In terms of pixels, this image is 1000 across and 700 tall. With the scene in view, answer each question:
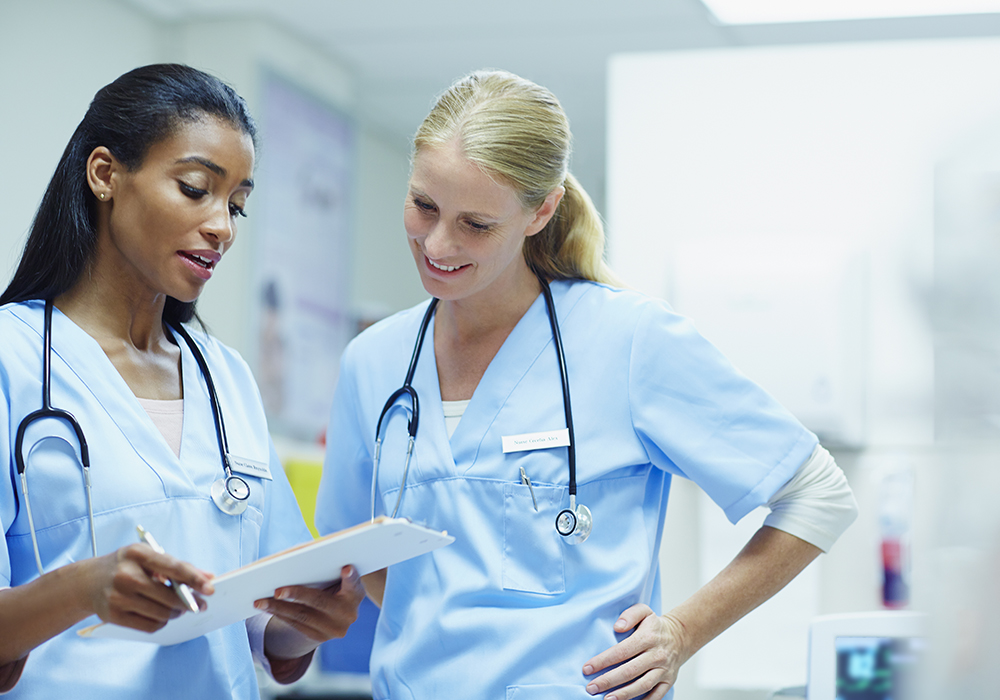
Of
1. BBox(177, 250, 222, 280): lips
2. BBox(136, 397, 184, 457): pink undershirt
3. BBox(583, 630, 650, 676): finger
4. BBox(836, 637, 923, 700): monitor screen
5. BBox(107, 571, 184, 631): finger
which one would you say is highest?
BBox(177, 250, 222, 280): lips

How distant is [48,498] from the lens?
115cm

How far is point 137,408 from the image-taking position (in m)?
1.28

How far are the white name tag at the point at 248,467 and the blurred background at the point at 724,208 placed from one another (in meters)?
0.42

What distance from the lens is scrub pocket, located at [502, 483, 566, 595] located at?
133 centimetres

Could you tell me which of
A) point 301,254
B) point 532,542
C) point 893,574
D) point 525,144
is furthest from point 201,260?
point 301,254

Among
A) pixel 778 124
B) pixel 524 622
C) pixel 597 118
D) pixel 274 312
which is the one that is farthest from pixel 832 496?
pixel 597 118

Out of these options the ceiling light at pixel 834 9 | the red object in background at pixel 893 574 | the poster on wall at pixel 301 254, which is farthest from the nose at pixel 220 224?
the poster on wall at pixel 301 254

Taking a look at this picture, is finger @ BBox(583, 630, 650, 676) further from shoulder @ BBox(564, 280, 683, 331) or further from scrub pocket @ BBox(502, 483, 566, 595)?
shoulder @ BBox(564, 280, 683, 331)

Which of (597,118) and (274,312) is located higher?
(597,118)

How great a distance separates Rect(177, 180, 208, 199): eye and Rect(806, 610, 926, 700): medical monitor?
3.90ft

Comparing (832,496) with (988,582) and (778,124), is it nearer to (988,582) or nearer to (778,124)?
(988,582)

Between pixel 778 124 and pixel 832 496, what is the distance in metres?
1.19

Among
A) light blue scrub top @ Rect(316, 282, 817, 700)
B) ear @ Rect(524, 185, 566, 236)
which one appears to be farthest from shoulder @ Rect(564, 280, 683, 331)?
ear @ Rect(524, 185, 566, 236)

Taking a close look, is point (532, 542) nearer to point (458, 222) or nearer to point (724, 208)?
point (458, 222)
